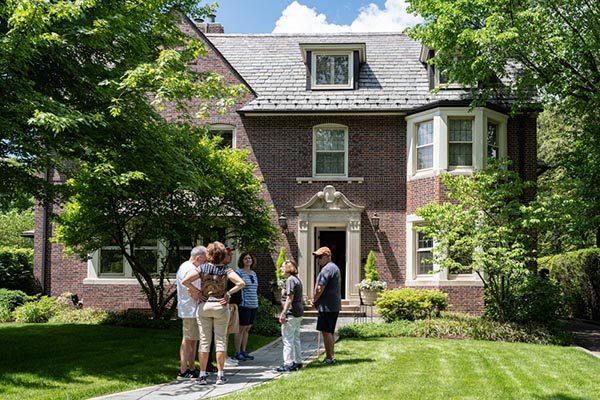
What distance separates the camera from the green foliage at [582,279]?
18.7m

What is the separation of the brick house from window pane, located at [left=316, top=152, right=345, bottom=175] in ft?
0.10

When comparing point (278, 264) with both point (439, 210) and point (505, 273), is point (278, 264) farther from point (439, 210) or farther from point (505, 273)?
point (505, 273)

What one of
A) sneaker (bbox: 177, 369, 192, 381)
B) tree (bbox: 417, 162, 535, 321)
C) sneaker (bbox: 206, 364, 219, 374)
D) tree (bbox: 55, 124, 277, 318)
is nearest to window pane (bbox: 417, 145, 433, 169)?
tree (bbox: 417, 162, 535, 321)

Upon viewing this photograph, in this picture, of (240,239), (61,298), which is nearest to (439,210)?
(240,239)

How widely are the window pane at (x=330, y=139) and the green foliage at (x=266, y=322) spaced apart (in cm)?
528

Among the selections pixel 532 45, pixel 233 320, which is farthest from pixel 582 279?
pixel 233 320

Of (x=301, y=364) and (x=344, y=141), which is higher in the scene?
(x=344, y=141)

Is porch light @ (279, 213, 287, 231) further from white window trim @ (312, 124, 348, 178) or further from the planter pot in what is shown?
the planter pot

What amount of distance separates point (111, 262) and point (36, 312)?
3.25 m

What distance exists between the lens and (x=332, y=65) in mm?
20281

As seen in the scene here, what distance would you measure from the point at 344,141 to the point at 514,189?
6392mm

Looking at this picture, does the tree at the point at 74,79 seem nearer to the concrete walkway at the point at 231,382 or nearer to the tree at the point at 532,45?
the concrete walkway at the point at 231,382

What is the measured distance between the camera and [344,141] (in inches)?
770

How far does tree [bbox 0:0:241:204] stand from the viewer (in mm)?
9047
